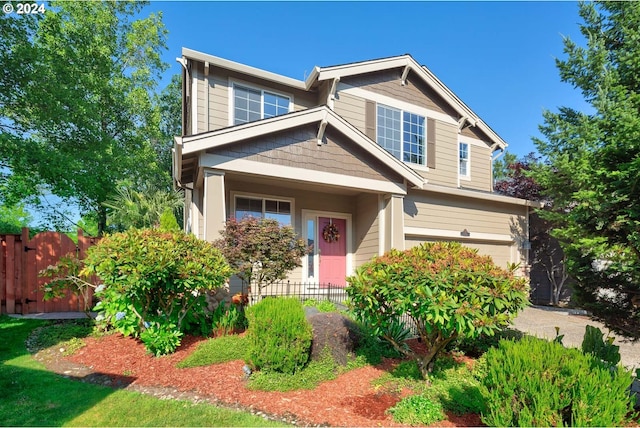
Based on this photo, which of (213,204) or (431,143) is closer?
(213,204)

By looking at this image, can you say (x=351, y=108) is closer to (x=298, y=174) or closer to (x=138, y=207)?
(x=298, y=174)

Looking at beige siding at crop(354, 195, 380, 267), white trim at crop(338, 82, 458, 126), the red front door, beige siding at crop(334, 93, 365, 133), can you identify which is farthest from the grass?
white trim at crop(338, 82, 458, 126)

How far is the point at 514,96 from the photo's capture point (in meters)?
11.7

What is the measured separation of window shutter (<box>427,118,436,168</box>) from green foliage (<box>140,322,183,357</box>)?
1010 centimetres

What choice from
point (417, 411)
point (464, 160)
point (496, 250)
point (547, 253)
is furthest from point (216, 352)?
point (547, 253)

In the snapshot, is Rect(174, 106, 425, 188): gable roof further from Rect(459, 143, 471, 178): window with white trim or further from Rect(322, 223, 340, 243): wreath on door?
Rect(459, 143, 471, 178): window with white trim

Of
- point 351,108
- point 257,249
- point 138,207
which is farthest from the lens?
point 138,207

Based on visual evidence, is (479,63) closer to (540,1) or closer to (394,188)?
(540,1)

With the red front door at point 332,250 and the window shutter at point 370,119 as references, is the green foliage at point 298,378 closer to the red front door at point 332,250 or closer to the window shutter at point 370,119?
the red front door at point 332,250

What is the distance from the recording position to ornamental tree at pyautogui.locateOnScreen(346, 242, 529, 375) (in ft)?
12.6

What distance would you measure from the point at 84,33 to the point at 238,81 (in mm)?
13280

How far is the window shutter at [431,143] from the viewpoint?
492 inches

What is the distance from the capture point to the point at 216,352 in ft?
18.4

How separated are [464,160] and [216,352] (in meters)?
12.3
